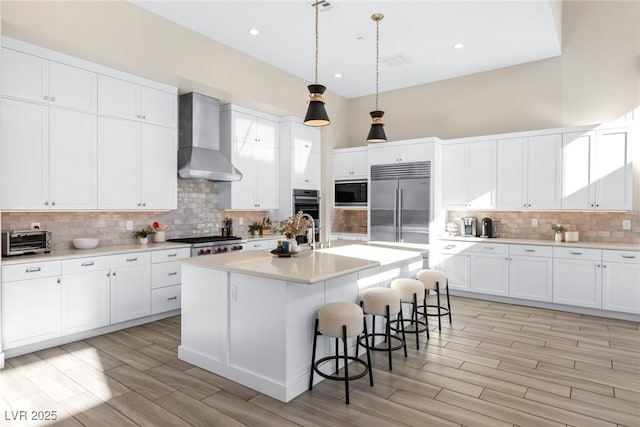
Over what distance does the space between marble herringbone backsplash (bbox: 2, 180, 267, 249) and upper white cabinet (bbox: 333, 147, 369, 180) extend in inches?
66.3

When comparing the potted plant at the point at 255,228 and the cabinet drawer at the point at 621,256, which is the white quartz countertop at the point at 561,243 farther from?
the potted plant at the point at 255,228

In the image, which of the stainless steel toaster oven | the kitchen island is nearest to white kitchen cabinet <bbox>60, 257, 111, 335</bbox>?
the stainless steel toaster oven

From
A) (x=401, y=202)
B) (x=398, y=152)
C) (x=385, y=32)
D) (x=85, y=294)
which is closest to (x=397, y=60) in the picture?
(x=385, y=32)

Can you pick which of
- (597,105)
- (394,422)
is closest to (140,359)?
(394,422)

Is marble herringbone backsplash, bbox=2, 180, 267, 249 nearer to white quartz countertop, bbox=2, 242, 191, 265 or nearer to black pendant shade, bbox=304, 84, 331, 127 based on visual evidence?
white quartz countertop, bbox=2, 242, 191, 265

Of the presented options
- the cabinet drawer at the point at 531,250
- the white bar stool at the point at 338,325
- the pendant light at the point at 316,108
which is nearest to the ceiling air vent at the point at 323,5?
the pendant light at the point at 316,108

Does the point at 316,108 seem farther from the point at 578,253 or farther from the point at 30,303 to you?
the point at 578,253

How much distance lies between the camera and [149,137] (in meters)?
4.76

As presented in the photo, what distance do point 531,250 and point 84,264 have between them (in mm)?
5550

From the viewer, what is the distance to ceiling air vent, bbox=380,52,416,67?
545 cm

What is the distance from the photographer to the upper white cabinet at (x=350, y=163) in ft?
22.7

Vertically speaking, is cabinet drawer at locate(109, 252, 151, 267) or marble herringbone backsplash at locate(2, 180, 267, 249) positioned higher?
marble herringbone backsplash at locate(2, 180, 267, 249)

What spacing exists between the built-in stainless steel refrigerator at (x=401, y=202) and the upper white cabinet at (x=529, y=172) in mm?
1092

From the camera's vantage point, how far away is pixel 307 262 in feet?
10.7
